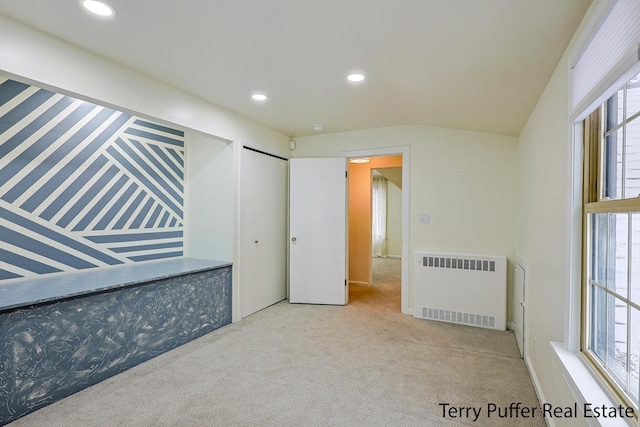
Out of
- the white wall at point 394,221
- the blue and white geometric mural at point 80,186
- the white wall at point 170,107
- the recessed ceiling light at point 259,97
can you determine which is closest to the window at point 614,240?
the recessed ceiling light at point 259,97

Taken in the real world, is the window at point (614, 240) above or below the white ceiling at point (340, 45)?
below

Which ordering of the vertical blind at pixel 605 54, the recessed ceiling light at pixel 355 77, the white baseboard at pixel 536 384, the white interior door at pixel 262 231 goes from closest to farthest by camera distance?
the vertical blind at pixel 605 54 → the white baseboard at pixel 536 384 → the recessed ceiling light at pixel 355 77 → the white interior door at pixel 262 231

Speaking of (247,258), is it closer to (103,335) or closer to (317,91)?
(103,335)

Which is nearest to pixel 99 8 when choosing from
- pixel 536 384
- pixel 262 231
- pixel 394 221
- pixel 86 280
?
pixel 86 280

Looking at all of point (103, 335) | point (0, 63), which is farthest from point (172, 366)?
point (0, 63)

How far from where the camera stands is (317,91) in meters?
2.85

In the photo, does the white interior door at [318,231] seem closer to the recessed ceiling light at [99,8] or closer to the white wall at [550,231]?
the white wall at [550,231]

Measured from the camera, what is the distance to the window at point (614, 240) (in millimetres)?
1144

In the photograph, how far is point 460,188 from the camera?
377cm

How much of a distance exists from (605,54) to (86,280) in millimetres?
3427

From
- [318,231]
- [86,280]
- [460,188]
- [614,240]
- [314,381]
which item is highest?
[460,188]

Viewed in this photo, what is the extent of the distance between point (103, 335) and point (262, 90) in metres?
2.31

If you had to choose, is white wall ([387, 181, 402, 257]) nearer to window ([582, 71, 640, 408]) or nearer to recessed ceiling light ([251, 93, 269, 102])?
recessed ceiling light ([251, 93, 269, 102])

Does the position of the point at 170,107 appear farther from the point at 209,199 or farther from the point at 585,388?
the point at 585,388
